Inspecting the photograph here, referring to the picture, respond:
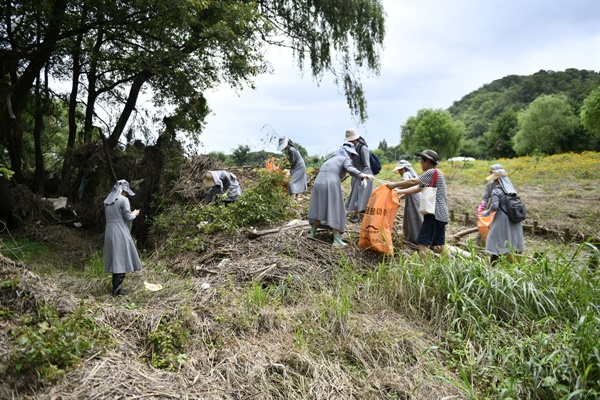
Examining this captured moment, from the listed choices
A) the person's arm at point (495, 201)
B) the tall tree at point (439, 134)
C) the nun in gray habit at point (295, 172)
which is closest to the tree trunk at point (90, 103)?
the nun in gray habit at point (295, 172)

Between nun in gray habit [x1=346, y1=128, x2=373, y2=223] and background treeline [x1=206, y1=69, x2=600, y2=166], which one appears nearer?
nun in gray habit [x1=346, y1=128, x2=373, y2=223]

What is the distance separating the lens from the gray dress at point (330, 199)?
6090 millimetres

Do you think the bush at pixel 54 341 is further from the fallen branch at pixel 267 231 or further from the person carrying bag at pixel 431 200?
the person carrying bag at pixel 431 200

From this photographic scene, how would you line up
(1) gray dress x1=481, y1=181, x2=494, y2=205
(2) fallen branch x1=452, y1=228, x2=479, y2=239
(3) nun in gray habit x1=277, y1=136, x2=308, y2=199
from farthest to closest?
(3) nun in gray habit x1=277, y1=136, x2=308, y2=199 < (2) fallen branch x1=452, y1=228, x2=479, y2=239 < (1) gray dress x1=481, y1=181, x2=494, y2=205

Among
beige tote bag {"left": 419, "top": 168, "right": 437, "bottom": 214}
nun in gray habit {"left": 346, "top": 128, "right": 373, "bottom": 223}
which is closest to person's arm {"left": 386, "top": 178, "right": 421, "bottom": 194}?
beige tote bag {"left": 419, "top": 168, "right": 437, "bottom": 214}

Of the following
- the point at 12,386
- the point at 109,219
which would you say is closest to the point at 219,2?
the point at 109,219

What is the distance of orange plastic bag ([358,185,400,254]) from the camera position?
5688 millimetres

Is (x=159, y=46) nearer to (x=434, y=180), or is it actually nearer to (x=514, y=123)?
(x=434, y=180)

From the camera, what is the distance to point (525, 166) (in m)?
19.7

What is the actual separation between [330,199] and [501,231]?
2.37m

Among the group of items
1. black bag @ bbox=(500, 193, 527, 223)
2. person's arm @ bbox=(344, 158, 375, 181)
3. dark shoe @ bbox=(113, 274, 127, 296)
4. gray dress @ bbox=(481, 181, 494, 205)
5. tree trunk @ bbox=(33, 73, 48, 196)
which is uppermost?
tree trunk @ bbox=(33, 73, 48, 196)

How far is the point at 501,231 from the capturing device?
6.07m

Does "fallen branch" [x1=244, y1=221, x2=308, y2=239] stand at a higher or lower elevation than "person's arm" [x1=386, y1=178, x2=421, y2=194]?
lower

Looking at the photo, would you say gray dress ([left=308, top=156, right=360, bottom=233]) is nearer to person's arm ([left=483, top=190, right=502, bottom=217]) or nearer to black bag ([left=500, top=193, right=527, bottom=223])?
person's arm ([left=483, top=190, right=502, bottom=217])
